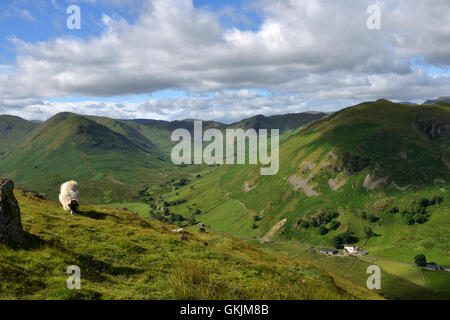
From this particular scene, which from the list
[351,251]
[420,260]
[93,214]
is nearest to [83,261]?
[93,214]

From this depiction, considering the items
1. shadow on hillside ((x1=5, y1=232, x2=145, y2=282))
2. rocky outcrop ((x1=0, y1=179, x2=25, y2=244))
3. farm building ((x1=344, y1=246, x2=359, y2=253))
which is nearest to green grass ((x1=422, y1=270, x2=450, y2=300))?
farm building ((x1=344, y1=246, x2=359, y2=253))

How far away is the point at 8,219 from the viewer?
15.8 metres

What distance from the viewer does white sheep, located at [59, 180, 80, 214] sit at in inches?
1243

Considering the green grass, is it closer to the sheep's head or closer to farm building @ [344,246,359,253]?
farm building @ [344,246,359,253]

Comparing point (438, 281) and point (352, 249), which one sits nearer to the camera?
point (438, 281)

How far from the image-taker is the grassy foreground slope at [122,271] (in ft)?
42.5

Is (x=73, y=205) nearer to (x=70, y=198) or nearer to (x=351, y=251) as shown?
(x=70, y=198)

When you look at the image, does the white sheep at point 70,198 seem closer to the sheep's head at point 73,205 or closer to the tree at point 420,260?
the sheep's head at point 73,205

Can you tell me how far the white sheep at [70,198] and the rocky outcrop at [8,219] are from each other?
15040 mm

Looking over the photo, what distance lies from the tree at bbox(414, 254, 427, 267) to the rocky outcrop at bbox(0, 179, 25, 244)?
657ft

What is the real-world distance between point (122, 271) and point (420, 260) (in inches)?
7715

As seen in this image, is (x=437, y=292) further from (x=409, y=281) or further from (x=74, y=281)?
(x=74, y=281)
